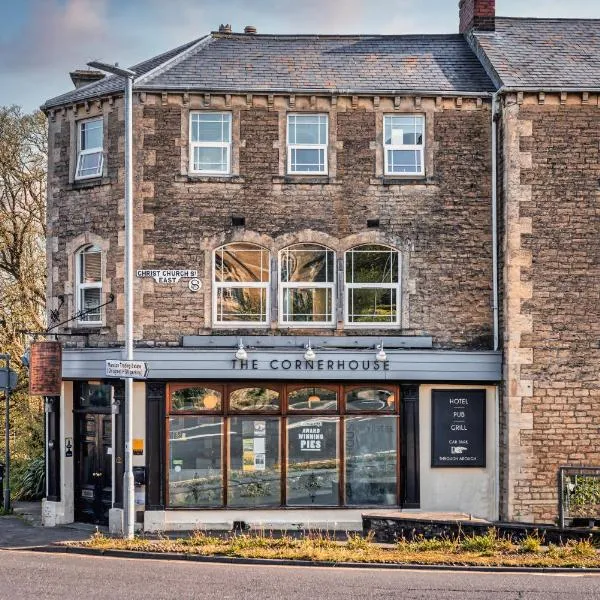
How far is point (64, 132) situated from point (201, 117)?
316 centimetres

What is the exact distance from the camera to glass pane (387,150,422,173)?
70.9ft

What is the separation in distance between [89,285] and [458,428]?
7.90 metres

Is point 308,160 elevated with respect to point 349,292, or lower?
elevated

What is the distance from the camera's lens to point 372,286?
21500mm

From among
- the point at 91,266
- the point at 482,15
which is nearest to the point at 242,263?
the point at 91,266

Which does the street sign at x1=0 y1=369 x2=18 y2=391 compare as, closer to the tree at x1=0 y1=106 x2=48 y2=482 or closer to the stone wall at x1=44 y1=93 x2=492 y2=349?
the stone wall at x1=44 y1=93 x2=492 y2=349

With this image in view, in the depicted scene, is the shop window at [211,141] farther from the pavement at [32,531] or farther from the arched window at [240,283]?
the pavement at [32,531]

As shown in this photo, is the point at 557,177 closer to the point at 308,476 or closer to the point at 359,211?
the point at 359,211

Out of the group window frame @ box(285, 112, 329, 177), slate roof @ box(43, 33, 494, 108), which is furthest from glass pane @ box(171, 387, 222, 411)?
slate roof @ box(43, 33, 494, 108)

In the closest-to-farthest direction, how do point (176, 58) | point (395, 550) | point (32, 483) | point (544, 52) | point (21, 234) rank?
1. point (395, 550)
2. point (176, 58)
3. point (544, 52)
4. point (32, 483)
5. point (21, 234)

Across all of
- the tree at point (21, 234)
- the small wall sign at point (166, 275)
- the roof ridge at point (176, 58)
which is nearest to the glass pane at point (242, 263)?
the small wall sign at point (166, 275)

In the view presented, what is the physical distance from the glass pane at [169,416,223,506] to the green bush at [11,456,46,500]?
6.57 m

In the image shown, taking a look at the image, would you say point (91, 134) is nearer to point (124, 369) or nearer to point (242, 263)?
point (242, 263)

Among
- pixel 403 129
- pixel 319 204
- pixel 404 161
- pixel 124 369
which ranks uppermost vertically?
pixel 403 129
